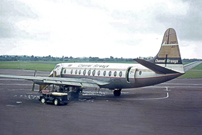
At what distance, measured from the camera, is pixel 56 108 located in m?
26.6

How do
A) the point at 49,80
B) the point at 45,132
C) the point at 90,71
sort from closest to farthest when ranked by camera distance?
the point at 45,132 → the point at 49,80 → the point at 90,71

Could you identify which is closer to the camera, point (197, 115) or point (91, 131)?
point (91, 131)

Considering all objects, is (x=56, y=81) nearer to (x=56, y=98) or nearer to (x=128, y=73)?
(x=56, y=98)

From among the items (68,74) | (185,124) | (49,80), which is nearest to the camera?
(185,124)

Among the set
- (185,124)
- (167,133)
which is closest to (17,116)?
(167,133)

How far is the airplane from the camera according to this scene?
3061 cm

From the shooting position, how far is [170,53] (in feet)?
102

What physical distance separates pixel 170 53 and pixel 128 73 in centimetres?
663

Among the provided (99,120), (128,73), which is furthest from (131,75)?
(99,120)

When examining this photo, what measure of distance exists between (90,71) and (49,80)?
24.7 ft

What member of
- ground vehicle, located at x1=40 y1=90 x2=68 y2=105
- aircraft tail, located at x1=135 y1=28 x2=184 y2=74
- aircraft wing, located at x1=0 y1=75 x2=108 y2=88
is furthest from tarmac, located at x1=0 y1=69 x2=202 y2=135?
aircraft wing, located at x1=0 y1=75 x2=108 y2=88

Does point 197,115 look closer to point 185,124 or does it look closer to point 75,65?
point 185,124

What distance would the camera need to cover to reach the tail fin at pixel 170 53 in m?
30.5

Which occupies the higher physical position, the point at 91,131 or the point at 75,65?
the point at 75,65
